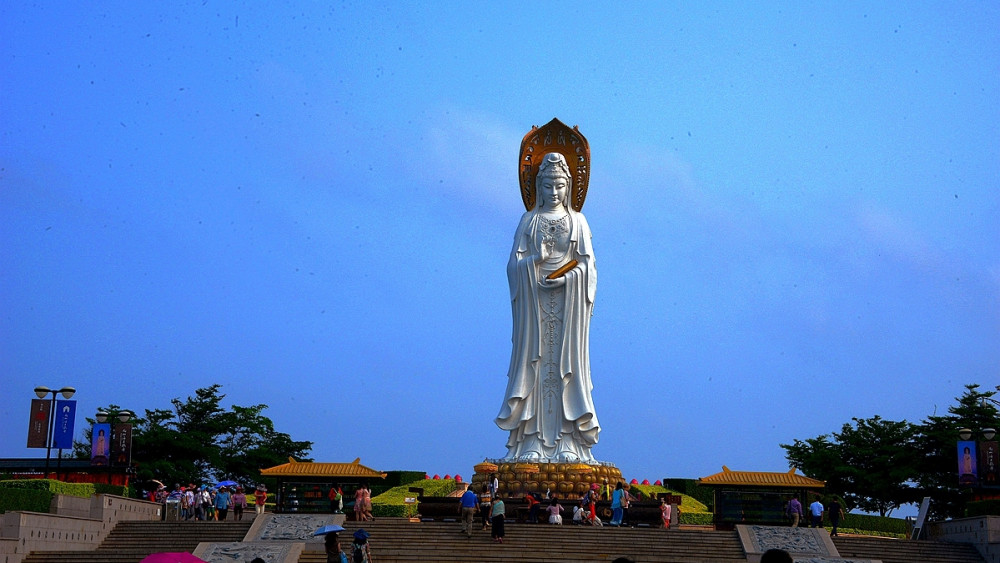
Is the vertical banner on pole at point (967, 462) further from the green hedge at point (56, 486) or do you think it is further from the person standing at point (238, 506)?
the green hedge at point (56, 486)

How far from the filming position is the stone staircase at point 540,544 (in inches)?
725

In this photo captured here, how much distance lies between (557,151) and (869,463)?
13.8 meters

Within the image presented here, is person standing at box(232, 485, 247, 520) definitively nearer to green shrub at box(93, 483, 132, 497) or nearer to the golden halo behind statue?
green shrub at box(93, 483, 132, 497)

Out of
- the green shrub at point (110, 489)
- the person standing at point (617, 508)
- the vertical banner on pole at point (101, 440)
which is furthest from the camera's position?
the vertical banner on pole at point (101, 440)

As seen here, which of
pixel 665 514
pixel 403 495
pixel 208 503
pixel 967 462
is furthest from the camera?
pixel 403 495

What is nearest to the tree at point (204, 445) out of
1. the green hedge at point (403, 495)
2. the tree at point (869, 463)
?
the green hedge at point (403, 495)

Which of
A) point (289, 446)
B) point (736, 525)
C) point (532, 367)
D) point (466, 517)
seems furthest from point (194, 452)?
point (736, 525)

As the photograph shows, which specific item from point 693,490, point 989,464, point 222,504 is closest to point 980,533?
point 989,464

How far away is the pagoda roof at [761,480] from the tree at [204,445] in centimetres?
1725

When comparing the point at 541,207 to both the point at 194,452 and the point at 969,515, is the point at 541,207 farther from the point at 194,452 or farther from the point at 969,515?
the point at 194,452

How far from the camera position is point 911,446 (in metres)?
32.4

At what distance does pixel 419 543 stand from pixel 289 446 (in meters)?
18.9

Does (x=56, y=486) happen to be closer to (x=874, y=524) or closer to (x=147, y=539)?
(x=147, y=539)

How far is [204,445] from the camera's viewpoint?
3481 centimetres
